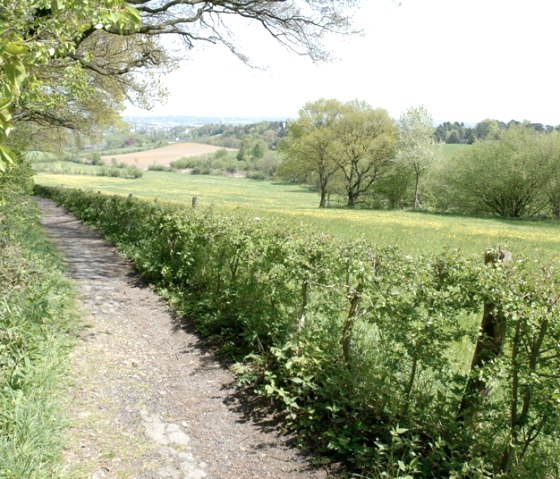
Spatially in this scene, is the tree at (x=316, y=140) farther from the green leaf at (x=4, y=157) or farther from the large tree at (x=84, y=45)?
the green leaf at (x=4, y=157)

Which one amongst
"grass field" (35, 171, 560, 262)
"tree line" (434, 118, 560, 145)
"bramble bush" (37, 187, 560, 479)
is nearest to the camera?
"bramble bush" (37, 187, 560, 479)

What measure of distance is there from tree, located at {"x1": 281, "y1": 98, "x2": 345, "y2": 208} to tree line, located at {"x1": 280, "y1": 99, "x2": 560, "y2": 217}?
4.4 inches

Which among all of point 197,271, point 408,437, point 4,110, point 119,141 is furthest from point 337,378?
point 119,141

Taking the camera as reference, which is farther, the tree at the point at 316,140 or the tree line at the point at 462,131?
the tree line at the point at 462,131

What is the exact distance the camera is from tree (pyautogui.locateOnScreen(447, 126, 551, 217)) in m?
40.0

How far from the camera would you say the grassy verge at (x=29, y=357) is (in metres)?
3.04

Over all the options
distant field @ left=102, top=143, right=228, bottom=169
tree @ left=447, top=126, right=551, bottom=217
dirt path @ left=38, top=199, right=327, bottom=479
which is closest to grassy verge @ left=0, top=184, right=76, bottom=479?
dirt path @ left=38, top=199, right=327, bottom=479

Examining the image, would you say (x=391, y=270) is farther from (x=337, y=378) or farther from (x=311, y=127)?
(x=311, y=127)

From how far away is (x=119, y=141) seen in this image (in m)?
143

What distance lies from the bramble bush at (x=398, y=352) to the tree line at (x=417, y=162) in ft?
135

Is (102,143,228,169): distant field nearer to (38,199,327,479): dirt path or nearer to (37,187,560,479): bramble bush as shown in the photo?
(38,199,327,479): dirt path

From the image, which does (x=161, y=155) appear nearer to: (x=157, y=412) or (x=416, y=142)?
(x=416, y=142)

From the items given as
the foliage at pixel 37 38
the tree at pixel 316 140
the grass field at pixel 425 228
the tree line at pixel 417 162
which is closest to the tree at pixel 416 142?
the tree line at pixel 417 162

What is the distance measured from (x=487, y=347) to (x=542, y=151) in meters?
45.2
